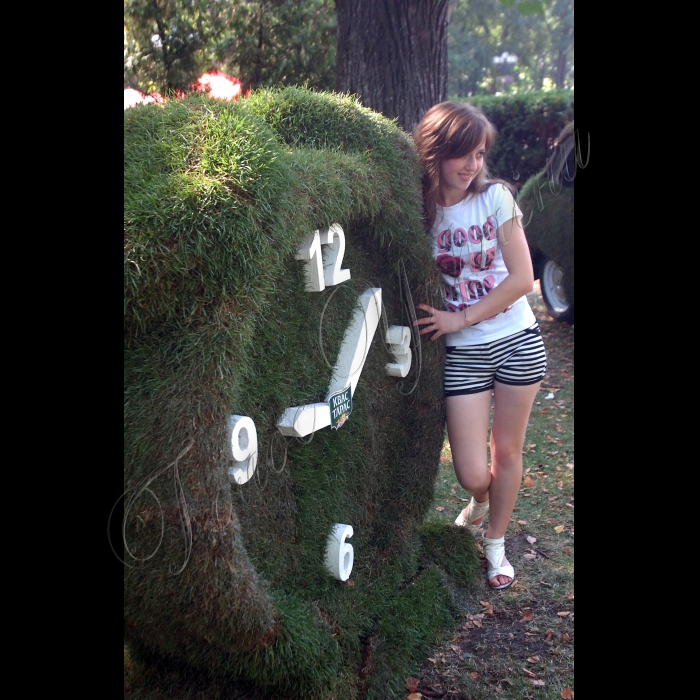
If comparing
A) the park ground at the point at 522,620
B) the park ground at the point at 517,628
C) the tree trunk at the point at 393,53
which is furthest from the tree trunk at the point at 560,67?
the park ground at the point at 517,628

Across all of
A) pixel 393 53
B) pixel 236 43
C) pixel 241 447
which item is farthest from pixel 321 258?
pixel 236 43

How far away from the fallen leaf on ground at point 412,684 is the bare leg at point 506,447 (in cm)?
82

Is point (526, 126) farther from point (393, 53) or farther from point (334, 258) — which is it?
point (334, 258)

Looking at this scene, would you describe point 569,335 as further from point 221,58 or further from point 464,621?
point 464,621

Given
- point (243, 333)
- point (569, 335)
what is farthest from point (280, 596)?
point (569, 335)

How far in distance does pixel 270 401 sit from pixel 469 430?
3.97ft

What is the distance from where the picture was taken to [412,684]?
259cm

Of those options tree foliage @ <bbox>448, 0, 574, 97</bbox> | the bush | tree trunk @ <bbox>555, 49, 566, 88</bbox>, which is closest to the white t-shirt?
the bush

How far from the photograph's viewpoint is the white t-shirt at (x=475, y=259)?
2.89m

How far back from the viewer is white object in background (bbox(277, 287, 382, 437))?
7.13 feet

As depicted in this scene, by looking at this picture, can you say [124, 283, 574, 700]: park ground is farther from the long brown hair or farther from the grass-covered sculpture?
the long brown hair

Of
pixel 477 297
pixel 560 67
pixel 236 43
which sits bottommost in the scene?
pixel 477 297

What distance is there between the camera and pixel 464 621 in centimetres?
303
